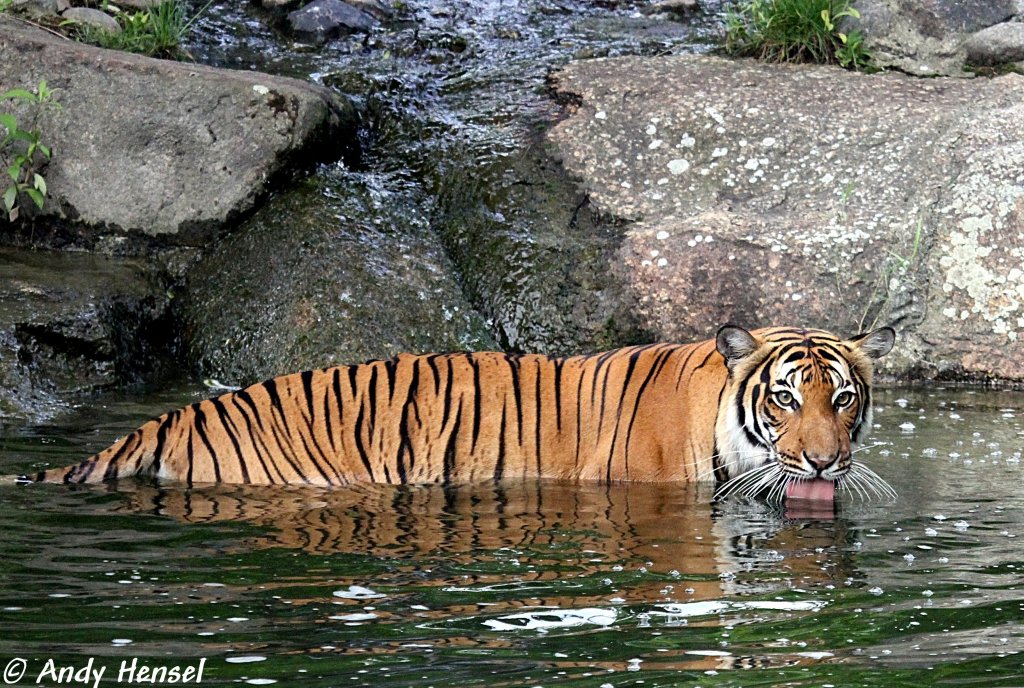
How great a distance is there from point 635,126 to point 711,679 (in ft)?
18.8

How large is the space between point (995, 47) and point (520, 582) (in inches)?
248

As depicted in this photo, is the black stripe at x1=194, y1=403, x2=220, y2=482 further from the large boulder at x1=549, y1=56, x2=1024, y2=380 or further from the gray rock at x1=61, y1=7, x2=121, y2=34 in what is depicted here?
the gray rock at x1=61, y1=7, x2=121, y2=34

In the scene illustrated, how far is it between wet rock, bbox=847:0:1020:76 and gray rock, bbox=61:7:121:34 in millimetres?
4882

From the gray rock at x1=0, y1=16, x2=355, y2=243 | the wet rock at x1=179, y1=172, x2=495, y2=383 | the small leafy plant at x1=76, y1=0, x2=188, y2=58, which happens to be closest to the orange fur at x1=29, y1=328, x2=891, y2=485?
the wet rock at x1=179, y1=172, x2=495, y2=383

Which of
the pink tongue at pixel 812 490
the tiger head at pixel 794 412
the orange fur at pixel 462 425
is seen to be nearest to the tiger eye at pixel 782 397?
the tiger head at pixel 794 412

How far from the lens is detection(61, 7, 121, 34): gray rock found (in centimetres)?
938

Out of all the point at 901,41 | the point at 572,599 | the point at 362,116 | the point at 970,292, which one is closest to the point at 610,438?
the point at 572,599

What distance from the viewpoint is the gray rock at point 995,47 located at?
357 inches

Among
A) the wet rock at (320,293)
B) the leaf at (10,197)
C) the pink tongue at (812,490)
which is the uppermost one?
the leaf at (10,197)

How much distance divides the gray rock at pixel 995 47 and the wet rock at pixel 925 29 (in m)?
0.07

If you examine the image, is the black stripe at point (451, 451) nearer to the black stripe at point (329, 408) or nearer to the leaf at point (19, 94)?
the black stripe at point (329, 408)

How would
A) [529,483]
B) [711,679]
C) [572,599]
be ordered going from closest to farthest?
[711,679], [572,599], [529,483]

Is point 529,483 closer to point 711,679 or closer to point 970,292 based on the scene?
point 711,679

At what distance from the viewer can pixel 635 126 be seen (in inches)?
341
